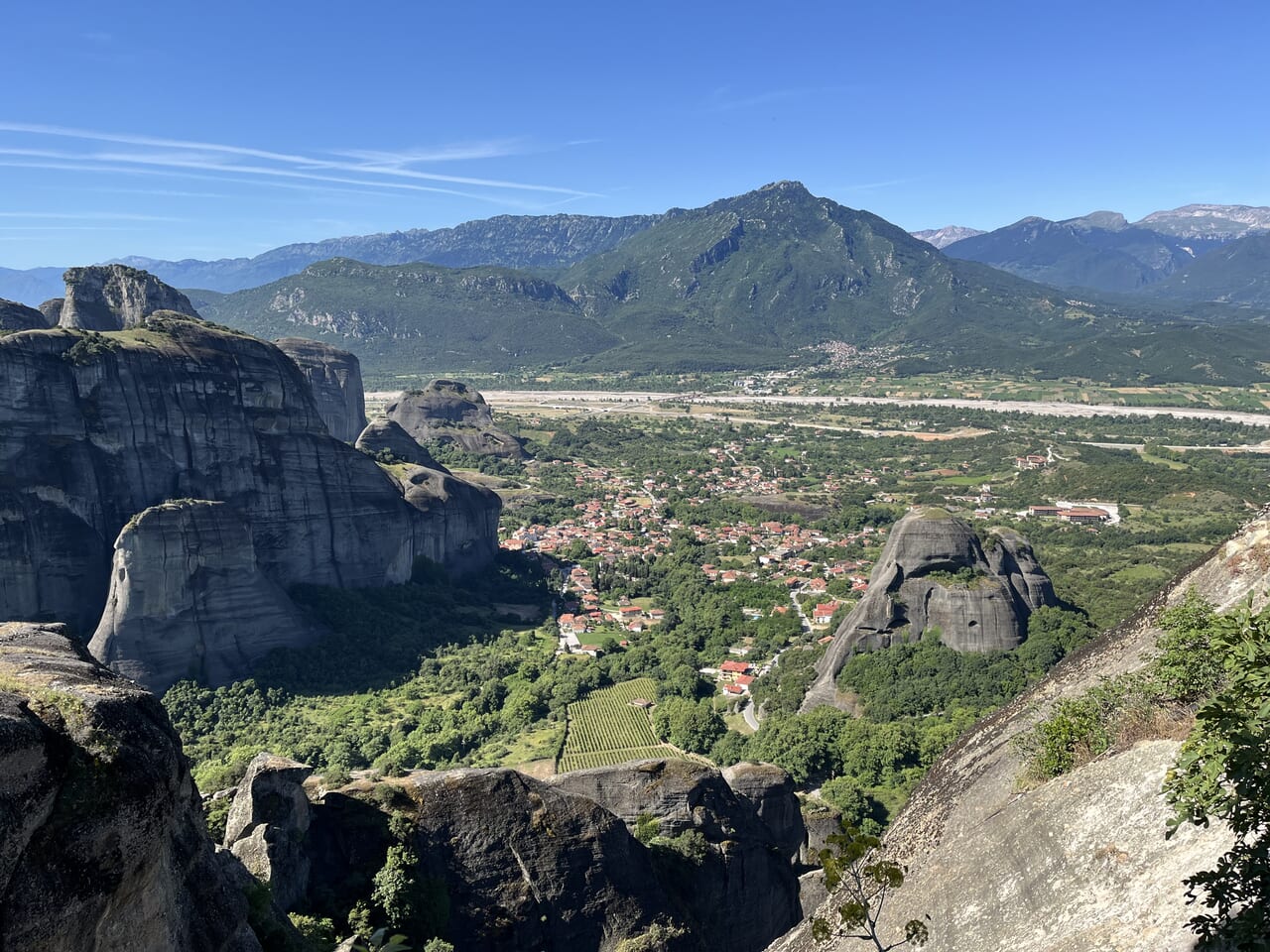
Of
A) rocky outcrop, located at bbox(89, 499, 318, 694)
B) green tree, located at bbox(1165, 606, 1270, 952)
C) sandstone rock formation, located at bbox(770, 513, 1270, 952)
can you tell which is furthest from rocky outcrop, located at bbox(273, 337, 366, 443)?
green tree, located at bbox(1165, 606, 1270, 952)

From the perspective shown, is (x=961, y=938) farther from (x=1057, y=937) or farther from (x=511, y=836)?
(x=511, y=836)

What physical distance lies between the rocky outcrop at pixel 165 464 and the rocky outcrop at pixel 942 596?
38.2m

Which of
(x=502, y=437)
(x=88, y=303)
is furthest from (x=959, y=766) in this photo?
(x=502, y=437)

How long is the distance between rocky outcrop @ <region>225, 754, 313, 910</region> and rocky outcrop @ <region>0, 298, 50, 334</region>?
203ft

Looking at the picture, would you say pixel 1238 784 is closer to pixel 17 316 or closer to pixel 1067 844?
pixel 1067 844

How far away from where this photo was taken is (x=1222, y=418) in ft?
568

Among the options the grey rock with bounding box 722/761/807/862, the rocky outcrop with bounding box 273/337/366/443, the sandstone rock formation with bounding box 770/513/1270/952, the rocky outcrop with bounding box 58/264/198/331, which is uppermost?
the rocky outcrop with bounding box 58/264/198/331

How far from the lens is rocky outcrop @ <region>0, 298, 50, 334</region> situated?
217 feet

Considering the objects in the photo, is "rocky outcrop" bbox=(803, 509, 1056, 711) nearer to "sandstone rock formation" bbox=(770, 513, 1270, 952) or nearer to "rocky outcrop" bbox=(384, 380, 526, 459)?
"sandstone rock formation" bbox=(770, 513, 1270, 952)

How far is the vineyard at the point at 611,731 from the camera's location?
155 feet

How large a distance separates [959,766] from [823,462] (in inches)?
5371

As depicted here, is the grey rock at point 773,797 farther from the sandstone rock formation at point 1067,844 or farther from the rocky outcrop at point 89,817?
the rocky outcrop at point 89,817

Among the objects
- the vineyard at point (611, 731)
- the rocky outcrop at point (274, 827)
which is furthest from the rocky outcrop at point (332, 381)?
the rocky outcrop at point (274, 827)

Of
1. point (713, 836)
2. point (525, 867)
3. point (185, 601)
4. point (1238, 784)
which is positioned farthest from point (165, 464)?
point (1238, 784)
